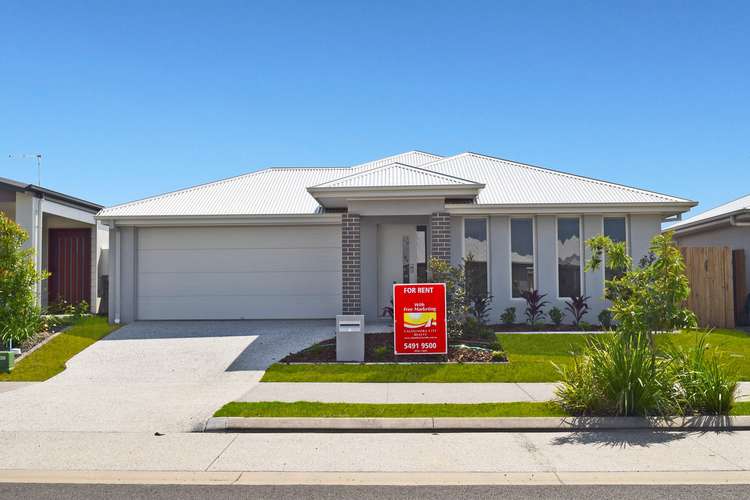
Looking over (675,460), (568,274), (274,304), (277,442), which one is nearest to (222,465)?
(277,442)

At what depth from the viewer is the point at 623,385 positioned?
25.7 ft

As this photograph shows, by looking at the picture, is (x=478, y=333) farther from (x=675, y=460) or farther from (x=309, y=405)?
(x=675, y=460)

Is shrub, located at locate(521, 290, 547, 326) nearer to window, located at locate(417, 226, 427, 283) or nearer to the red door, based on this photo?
window, located at locate(417, 226, 427, 283)

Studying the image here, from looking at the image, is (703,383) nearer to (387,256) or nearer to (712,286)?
(387,256)

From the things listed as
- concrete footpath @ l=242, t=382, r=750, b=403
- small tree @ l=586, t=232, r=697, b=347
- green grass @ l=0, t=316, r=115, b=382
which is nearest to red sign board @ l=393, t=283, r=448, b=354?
concrete footpath @ l=242, t=382, r=750, b=403

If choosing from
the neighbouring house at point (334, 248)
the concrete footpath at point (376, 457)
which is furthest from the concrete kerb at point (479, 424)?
the neighbouring house at point (334, 248)

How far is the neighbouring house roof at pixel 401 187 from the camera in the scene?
14352 millimetres

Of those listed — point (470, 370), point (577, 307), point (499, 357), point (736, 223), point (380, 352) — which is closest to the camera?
point (470, 370)

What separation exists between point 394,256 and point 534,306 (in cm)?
369

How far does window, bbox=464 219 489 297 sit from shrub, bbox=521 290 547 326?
3.41 ft

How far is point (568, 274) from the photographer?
615 inches

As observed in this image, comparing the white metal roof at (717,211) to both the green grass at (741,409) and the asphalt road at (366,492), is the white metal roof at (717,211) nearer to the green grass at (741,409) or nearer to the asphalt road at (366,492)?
the green grass at (741,409)

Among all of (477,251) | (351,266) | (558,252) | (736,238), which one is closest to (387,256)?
(351,266)

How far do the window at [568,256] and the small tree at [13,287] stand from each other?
12205mm
